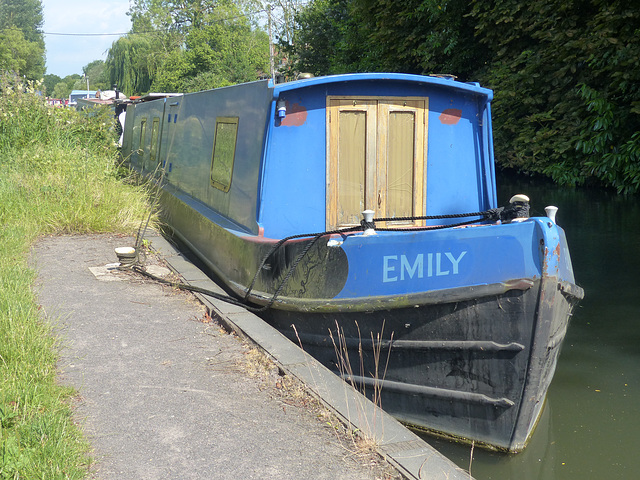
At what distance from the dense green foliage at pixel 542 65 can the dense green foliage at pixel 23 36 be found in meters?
64.4

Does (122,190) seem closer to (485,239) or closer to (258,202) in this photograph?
(258,202)

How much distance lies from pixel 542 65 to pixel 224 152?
8.35 m

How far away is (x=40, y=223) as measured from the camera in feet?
27.7

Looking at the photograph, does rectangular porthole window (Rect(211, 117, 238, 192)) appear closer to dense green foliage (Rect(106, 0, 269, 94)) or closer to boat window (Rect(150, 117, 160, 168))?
boat window (Rect(150, 117, 160, 168))

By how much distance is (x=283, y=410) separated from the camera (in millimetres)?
3568

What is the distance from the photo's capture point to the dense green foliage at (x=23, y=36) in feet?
270

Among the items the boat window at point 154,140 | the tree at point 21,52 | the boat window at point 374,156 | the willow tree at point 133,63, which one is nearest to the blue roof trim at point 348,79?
the boat window at point 374,156

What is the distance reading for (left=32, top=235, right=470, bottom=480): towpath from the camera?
2.97 m

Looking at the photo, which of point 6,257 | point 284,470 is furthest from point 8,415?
point 6,257

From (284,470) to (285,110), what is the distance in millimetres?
3241

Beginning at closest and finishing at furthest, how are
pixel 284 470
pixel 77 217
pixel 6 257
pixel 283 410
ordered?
pixel 284 470
pixel 283 410
pixel 6 257
pixel 77 217

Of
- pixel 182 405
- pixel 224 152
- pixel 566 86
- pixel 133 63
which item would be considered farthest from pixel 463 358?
pixel 133 63

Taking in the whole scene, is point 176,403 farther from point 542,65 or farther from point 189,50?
point 189,50

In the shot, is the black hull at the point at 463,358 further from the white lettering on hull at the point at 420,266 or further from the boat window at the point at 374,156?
the boat window at the point at 374,156
